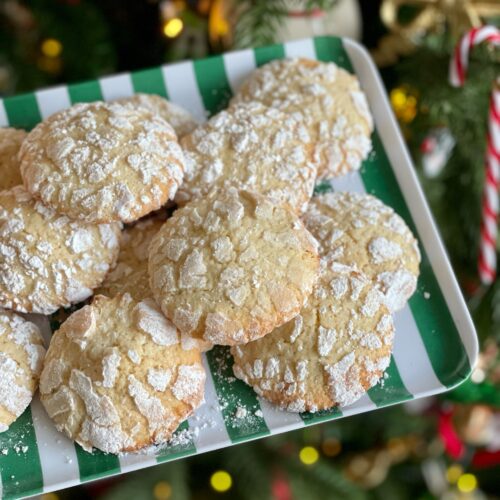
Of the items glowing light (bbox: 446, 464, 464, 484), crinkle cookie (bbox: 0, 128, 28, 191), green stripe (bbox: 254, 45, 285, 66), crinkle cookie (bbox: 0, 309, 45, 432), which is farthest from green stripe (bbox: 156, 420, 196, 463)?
glowing light (bbox: 446, 464, 464, 484)

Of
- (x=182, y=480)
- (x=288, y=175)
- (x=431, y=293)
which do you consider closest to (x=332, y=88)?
(x=288, y=175)

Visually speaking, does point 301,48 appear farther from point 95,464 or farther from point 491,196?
point 95,464

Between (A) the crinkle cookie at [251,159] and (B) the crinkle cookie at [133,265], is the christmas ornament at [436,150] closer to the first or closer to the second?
(A) the crinkle cookie at [251,159]

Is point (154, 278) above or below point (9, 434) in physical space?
above

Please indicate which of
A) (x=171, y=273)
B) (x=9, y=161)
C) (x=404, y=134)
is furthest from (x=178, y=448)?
(x=404, y=134)

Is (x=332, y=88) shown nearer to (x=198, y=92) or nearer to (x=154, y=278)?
(x=198, y=92)

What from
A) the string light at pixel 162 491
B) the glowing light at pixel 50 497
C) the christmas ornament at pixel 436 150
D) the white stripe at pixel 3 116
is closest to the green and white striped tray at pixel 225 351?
the white stripe at pixel 3 116

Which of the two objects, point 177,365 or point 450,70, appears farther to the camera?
point 450,70
